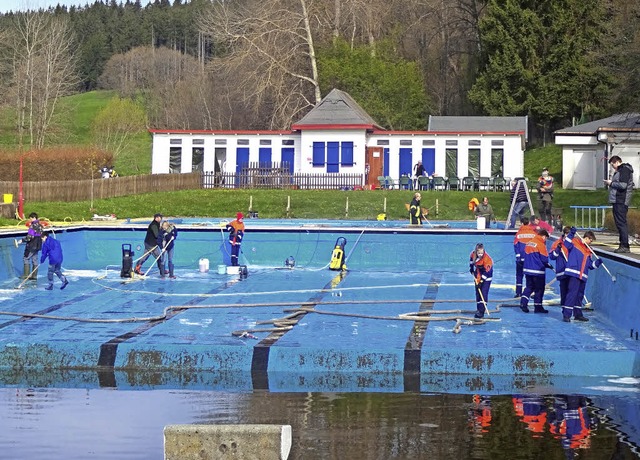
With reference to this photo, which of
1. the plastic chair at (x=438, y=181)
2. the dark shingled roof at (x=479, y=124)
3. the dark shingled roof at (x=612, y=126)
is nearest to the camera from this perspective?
the dark shingled roof at (x=612, y=126)

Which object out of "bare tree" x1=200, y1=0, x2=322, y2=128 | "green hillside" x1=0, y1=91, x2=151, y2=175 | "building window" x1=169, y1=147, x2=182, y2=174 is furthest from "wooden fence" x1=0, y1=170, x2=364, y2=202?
"green hillside" x1=0, y1=91, x2=151, y2=175

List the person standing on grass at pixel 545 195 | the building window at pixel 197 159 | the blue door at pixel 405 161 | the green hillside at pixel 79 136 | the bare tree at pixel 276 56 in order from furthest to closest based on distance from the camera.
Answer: the green hillside at pixel 79 136
the bare tree at pixel 276 56
the building window at pixel 197 159
the blue door at pixel 405 161
the person standing on grass at pixel 545 195

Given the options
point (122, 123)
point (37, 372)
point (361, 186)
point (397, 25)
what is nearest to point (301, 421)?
point (37, 372)

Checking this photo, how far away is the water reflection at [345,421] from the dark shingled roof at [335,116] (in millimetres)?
39629

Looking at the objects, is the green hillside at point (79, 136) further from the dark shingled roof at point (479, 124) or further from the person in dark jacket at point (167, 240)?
the person in dark jacket at point (167, 240)

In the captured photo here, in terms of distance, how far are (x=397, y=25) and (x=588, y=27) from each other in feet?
51.6

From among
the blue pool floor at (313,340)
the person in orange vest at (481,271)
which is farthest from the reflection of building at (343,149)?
the person in orange vest at (481,271)

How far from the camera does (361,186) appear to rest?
52469mm

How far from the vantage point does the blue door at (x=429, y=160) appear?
54094 mm

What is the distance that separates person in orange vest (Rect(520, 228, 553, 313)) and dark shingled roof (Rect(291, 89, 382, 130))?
1307 inches

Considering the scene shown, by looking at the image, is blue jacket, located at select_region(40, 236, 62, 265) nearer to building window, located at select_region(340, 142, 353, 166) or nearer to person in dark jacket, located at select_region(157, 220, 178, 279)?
person in dark jacket, located at select_region(157, 220, 178, 279)

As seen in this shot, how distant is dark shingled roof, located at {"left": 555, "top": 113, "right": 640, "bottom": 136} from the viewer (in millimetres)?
48625

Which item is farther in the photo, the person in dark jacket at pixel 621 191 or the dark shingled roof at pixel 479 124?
the dark shingled roof at pixel 479 124

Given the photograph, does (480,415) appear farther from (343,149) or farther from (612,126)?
(343,149)
